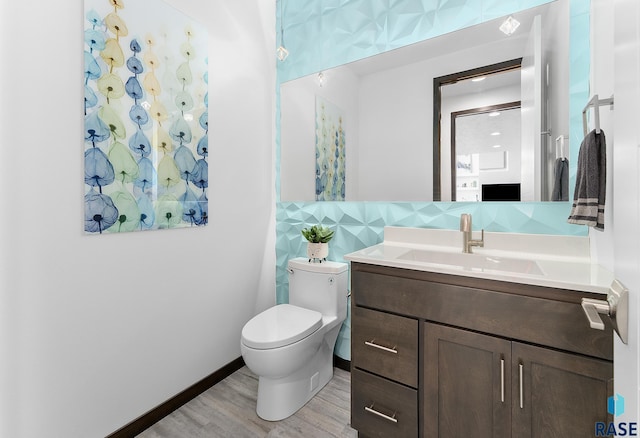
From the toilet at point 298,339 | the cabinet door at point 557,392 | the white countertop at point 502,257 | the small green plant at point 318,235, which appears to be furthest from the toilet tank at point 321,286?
the cabinet door at point 557,392

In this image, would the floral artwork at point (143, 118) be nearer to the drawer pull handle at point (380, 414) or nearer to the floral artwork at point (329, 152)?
the floral artwork at point (329, 152)

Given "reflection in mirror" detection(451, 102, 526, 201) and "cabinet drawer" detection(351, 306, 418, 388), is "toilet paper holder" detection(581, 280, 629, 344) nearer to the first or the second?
"cabinet drawer" detection(351, 306, 418, 388)

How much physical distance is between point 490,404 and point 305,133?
1879 millimetres

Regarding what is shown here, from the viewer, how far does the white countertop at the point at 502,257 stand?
3.44 ft

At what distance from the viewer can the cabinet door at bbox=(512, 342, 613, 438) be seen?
95cm

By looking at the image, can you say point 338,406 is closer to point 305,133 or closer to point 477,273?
point 477,273

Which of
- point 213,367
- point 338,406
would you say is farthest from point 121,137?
point 338,406

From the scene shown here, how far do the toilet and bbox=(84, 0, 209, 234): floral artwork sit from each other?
72 cm

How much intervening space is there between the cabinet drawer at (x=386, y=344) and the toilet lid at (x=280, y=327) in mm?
313

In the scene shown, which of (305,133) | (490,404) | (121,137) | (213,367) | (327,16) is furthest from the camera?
(305,133)

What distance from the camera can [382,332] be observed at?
1377mm

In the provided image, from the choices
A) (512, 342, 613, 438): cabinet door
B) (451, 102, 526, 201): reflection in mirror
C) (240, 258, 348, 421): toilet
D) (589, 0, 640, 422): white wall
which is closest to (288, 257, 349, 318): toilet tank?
(240, 258, 348, 421): toilet

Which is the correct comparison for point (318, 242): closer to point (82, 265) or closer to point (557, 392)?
point (82, 265)

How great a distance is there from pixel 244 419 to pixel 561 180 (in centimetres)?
196
